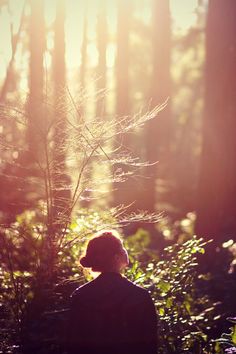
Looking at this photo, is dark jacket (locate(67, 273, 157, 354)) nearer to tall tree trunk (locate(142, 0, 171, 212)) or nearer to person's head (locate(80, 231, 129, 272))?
person's head (locate(80, 231, 129, 272))

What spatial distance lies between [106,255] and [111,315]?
44cm

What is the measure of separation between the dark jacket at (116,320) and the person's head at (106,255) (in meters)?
0.08

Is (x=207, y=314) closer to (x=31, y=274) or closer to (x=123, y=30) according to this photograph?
(x=31, y=274)

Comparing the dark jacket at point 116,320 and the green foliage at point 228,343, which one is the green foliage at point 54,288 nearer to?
the green foliage at point 228,343

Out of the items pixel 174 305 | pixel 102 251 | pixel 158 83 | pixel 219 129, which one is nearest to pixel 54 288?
pixel 174 305

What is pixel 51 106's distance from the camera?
655 cm

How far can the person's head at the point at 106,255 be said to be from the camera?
4.04 metres

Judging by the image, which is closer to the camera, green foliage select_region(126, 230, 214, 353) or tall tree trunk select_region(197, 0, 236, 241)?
green foliage select_region(126, 230, 214, 353)

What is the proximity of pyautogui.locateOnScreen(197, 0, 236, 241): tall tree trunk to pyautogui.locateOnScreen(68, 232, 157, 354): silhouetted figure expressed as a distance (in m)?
7.93

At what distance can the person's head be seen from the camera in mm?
4039

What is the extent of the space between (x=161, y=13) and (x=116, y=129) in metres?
12.5

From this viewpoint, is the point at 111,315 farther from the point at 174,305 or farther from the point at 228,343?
the point at 174,305

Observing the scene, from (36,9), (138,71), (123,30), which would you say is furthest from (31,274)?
(138,71)

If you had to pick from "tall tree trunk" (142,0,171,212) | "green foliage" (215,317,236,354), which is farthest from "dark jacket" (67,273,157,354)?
"tall tree trunk" (142,0,171,212)
